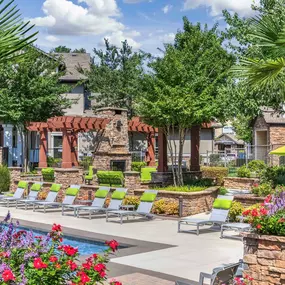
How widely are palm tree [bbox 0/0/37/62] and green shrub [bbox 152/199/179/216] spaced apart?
14.4m

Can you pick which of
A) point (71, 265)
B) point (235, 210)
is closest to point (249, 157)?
point (235, 210)

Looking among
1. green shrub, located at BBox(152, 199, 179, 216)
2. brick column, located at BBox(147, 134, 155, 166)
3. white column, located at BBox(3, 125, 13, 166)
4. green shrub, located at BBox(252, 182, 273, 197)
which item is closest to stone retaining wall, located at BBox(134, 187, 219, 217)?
green shrub, located at BBox(152, 199, 179, 216)

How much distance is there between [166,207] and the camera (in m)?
16.8

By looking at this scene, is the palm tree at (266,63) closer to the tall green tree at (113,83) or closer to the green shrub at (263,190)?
the green shrub at (263,190)

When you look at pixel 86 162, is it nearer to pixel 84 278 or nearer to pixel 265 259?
pixel 265 259

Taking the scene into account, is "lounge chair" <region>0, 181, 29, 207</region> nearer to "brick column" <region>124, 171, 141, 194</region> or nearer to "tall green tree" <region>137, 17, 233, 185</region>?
"brick column" <region>124, 171, 141, 194</region>

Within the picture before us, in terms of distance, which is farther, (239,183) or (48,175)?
(48,175)

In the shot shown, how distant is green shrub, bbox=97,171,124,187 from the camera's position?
2056 centimetres

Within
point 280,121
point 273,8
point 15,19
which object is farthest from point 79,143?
point 15,19

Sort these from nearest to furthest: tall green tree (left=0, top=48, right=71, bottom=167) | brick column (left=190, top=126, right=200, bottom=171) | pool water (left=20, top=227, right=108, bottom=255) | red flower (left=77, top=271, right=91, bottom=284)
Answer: red flower (left=77, top=271, right=91, bottom=284)
pool water (left=20, top=227, right=108, bottom=255)
brick column (left=190, top=126, right=200, bottom=171)
tall green tree (left=0, top=48, right=71, bottom=167)

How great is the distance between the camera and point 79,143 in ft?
127

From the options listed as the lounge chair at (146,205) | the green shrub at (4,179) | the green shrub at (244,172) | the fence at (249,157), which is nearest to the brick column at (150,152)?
the fence at (249,157)

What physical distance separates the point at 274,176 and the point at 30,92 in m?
17.7

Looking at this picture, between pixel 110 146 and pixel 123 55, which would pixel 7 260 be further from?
pixel 123 55
